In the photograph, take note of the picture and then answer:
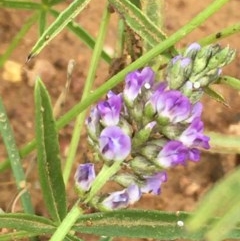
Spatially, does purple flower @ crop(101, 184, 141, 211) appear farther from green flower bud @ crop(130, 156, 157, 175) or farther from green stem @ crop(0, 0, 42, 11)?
green stem @ crop(0, 0, 42, 11)

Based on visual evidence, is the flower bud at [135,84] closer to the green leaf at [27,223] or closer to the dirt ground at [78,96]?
the green leaf at [27,223]

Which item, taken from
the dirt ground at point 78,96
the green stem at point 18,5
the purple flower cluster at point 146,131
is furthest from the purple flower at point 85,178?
the dirt ground at point 78,96

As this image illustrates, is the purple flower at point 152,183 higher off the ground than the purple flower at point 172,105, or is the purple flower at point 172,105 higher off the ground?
the purple flower at point 172,105

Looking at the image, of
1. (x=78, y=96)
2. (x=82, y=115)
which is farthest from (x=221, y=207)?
(x=78, y=96)

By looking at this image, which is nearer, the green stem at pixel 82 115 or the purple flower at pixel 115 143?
the purple flower at pixel 115 143

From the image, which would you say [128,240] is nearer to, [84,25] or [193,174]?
[193,174]

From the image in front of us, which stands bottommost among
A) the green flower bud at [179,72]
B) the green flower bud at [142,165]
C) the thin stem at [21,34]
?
the green flower bud at [142,165]

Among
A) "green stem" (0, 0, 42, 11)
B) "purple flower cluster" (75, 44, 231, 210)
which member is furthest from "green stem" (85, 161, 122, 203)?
"green stem" (0, 0, 42, 11)
